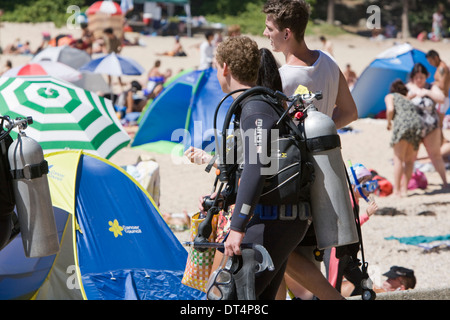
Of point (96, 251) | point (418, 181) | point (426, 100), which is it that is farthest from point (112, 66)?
point (96, 251)

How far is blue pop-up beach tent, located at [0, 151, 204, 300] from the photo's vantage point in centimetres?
519

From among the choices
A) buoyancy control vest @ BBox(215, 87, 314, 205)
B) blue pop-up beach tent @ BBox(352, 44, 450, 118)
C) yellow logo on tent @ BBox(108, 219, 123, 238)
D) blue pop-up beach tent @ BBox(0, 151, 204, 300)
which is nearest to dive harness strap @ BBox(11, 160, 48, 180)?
buoyancy control vest @ BBox(215, 87, 314, 205)

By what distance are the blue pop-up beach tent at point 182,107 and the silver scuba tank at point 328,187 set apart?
6.84 metres

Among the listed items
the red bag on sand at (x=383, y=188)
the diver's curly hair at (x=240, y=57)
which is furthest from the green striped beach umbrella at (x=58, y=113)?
the red bag on sand at (x=383, y=188)

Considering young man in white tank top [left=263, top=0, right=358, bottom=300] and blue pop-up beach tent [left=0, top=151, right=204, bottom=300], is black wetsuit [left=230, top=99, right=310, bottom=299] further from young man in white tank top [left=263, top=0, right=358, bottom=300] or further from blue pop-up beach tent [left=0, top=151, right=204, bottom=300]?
blue pop-up beach tent [left=0, top=151, right=204, bottom=300]

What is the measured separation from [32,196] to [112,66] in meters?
12.1

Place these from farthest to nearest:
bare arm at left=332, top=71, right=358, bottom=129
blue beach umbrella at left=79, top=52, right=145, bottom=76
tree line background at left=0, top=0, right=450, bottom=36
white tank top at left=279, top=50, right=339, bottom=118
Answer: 1. tree line background at left=0, top=0, right=450, bottom=36
2. blue beach umbrella at left=79, top=52, right=145, bottom=76
3. bare arm at left=332, top=71, right=358, bottom=129
4. white tank top at left=279, top=50, right=339, bottom=118

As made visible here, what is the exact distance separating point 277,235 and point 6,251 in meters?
2.57

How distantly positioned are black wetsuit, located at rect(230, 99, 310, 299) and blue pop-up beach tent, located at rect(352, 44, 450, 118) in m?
12.0

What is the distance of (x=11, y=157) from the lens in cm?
329

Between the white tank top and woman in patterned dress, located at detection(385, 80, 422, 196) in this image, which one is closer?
the white tank top

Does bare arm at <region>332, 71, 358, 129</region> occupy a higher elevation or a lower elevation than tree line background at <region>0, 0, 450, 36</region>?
higher

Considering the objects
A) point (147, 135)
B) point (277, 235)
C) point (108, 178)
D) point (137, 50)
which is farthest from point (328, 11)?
point (277, 235)

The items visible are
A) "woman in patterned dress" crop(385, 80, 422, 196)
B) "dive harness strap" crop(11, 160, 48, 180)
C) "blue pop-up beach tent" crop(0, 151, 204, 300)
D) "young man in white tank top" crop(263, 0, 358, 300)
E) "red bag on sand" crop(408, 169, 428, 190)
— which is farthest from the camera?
"red bag on sand" crop(408, 169, 428, 190)
